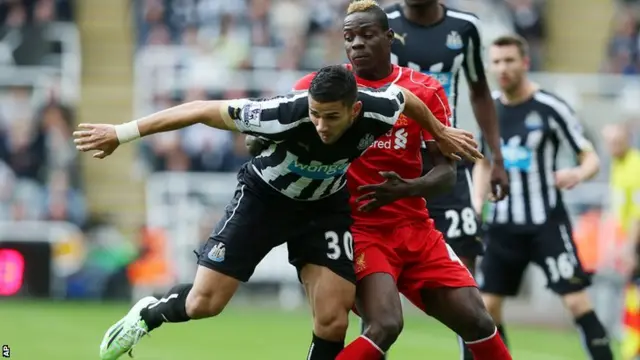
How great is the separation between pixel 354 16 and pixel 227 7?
1367 cm

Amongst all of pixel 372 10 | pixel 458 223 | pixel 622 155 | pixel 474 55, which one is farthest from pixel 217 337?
pixel 372 10

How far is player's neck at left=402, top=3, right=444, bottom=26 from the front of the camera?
26.0 ft

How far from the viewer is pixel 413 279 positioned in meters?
7.07

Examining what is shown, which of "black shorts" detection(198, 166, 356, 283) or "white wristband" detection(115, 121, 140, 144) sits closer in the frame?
"white wristband" detection(115, 121, 140, 144)

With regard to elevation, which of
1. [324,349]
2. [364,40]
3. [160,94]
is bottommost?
[160,94]

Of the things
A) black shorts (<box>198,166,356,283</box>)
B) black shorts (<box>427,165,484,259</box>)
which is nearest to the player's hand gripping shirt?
black shorts (<box>427,165,484,259</box>)

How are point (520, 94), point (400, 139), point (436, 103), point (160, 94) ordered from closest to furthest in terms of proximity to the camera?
point (400, 139), point (436, 103), point (520, 94), point (160, 94)

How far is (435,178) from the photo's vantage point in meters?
6.89

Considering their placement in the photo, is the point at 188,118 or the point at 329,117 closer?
the point at 329,117

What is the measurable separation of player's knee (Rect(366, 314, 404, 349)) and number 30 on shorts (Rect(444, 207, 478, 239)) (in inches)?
50.8

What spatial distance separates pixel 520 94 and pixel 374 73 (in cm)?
288

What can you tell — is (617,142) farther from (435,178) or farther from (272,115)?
(272,115)

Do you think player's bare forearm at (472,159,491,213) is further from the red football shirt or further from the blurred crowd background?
the blurred crowd background

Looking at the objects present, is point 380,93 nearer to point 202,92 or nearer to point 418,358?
point 418,358
